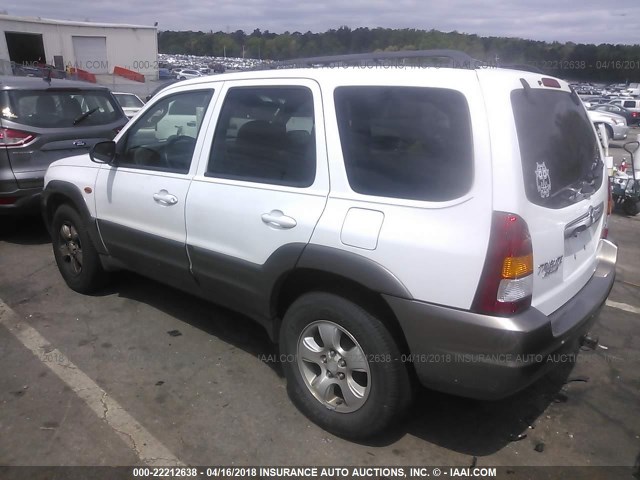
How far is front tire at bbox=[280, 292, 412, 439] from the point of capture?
2607 mm

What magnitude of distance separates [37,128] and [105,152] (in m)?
2.45

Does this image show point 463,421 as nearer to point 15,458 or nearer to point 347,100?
point 347,100

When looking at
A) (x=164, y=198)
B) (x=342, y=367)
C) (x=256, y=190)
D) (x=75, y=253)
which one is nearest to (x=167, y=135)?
(x=164, y=198)

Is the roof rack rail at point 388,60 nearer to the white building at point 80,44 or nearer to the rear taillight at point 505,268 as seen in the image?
the rear taillight at point 505,268

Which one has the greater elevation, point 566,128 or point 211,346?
point 566,128

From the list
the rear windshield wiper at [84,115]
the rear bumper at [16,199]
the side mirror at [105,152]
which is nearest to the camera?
the side mirror at [105,152]

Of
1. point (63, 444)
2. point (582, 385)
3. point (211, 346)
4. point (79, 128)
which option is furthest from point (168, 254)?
point (79, 128)

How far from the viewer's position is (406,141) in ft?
8.32

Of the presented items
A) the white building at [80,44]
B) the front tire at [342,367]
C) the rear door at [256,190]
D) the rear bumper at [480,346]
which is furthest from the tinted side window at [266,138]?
the white building at [80,44]

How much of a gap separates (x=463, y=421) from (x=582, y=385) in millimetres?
919

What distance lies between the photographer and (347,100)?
274 cm

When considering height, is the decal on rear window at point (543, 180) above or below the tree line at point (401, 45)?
below

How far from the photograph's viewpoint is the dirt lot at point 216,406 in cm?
279

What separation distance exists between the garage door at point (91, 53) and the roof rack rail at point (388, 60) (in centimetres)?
4185
